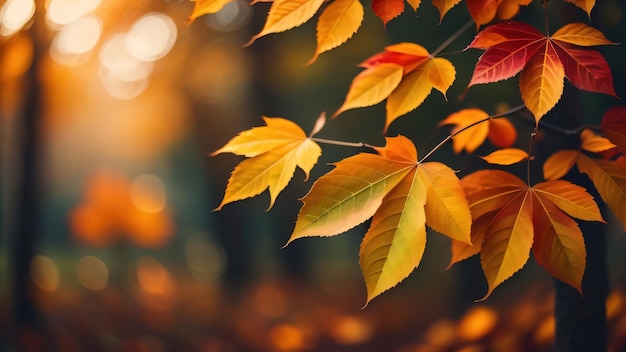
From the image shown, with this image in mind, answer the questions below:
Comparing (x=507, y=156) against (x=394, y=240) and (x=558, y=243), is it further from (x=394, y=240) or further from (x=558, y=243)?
(x=394, y=240)

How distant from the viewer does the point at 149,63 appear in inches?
55.4

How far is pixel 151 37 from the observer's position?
141 centimetres

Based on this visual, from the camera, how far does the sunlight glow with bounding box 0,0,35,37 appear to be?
153 centimetres

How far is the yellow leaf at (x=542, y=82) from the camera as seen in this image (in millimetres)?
584

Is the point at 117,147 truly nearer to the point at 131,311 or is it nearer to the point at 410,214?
the point at 131,311

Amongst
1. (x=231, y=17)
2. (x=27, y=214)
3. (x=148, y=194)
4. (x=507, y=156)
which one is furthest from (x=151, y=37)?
(x=507, y=156)

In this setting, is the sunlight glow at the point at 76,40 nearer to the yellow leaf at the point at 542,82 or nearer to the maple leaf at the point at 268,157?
the maple leaf at the point at 268,157

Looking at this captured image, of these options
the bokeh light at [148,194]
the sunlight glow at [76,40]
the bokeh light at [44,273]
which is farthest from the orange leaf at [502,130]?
the bokeh light at [44,273]

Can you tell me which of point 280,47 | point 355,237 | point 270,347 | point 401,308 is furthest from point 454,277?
point 280,47

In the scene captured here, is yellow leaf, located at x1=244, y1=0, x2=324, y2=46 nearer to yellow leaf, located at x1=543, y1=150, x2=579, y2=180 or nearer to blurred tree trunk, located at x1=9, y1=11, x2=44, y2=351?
yellow leaf, located at x1=543, y1=150, x2=579, y2=180

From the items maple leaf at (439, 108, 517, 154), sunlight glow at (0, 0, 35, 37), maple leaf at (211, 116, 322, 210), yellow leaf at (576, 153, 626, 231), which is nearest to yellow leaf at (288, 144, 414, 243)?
maple leaf at (211, 116, 322, 210)

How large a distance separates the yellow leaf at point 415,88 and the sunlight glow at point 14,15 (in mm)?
1263

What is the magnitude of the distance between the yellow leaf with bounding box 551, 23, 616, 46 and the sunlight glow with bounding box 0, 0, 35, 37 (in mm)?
1434

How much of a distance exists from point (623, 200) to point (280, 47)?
2.84 ft
